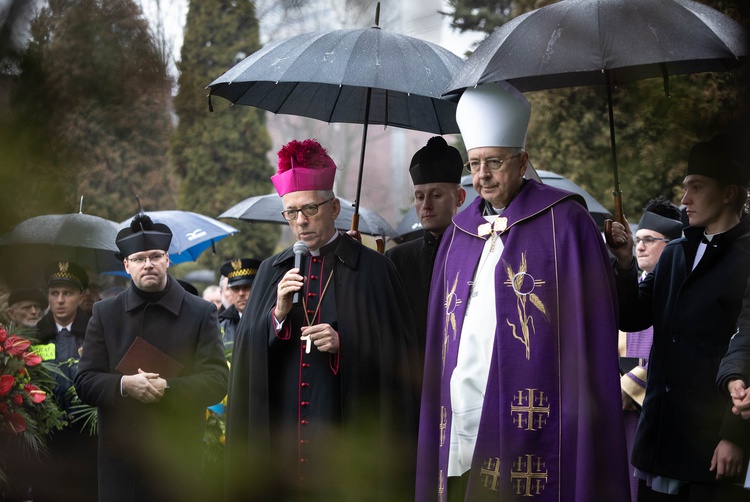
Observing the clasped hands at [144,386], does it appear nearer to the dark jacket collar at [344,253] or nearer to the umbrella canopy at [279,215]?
the dark jacket collar at [344,253]

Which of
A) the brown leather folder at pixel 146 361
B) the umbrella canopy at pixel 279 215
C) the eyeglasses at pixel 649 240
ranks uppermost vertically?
the umbrella canopy at pixel 279 215

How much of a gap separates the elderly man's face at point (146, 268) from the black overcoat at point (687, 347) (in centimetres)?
271

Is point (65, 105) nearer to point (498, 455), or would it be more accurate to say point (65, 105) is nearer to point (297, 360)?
point (498, 455)

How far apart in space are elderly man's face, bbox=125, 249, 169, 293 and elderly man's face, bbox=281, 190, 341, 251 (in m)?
1.30

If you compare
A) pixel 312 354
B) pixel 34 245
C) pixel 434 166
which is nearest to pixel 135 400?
pixel 312 354

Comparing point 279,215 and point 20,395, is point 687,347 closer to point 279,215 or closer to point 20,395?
point 20,395

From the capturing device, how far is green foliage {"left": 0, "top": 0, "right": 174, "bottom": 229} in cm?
95

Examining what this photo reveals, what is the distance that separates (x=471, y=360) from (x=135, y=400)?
2.19 m

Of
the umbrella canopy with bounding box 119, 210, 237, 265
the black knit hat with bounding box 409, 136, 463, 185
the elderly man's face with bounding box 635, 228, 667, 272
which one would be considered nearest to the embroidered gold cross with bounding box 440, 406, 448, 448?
the black knit hat with bounding box 409, 136, 463, 185

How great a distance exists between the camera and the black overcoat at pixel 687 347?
3713mm

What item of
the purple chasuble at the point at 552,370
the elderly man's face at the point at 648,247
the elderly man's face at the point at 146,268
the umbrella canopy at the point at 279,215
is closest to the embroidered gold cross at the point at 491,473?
the purple chasuble at the point at 552,370

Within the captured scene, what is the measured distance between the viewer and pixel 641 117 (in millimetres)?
1011

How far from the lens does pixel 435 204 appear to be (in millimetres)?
4992

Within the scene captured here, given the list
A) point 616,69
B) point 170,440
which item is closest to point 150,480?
point 170,440
